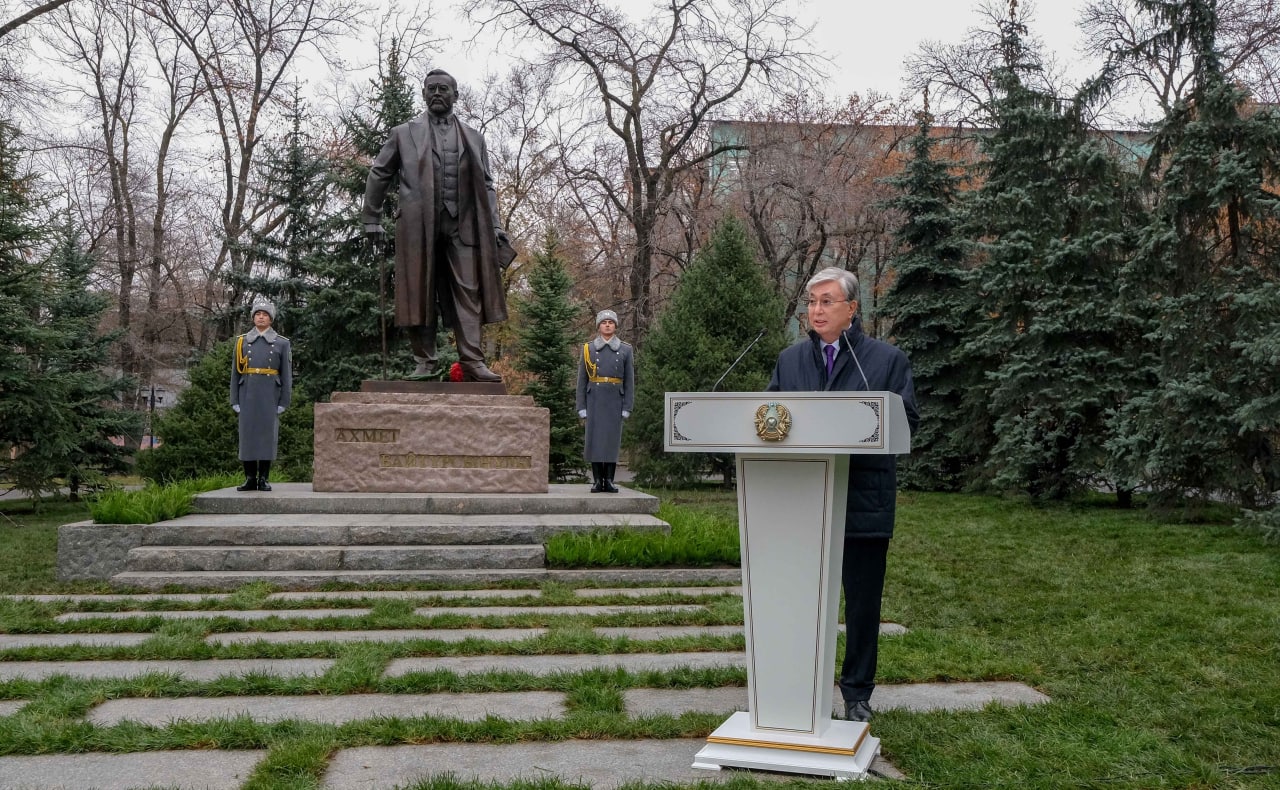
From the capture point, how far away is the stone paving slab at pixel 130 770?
9.95 feet

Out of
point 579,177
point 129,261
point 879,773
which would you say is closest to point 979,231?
point 579,177

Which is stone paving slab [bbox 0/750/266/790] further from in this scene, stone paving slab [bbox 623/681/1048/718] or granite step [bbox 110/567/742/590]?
granite step [bbox 110/567/742/590]

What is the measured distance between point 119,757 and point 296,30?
24811 mm

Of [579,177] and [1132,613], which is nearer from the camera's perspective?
[1132,613]

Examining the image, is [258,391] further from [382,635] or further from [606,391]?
[382,635]

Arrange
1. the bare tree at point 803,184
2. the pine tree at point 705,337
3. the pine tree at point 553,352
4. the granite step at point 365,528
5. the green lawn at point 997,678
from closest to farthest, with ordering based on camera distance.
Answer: the green lawn at point 997,678
the granite step at point 365,528
the pine tree at point 705,337
the pine tree at point 553,352
the bare tree at point 803,184

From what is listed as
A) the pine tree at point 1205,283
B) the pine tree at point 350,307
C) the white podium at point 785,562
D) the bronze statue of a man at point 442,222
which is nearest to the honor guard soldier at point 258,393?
the bronze statue of a man at point 442,222

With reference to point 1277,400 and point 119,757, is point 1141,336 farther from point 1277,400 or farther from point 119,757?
point 119,757

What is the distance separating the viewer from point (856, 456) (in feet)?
12.0

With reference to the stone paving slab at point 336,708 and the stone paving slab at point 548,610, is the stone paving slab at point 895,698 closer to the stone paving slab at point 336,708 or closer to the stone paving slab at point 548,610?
the stone paving slab at point 336,708

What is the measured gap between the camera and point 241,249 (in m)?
19.1

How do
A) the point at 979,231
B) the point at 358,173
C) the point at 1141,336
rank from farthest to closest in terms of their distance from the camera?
the point at 358,173, the point at 979,231, the point at 1141,336

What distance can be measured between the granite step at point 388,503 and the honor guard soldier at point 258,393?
418 millimetres

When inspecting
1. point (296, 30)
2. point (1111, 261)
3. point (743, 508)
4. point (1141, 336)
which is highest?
point (296, 30)
